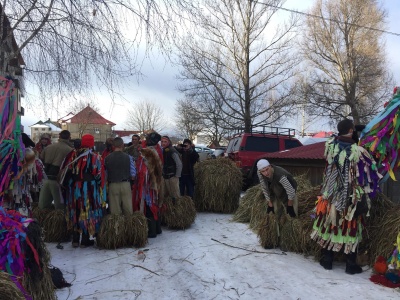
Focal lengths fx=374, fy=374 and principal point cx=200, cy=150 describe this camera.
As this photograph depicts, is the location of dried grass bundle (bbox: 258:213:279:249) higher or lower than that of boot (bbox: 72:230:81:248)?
higher

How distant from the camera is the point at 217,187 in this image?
8.53 m

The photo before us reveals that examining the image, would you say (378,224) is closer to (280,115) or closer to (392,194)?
(392,194)

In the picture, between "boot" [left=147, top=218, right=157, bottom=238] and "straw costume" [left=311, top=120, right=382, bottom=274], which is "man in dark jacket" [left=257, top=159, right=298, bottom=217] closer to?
"straw costume" [left=311, top=120, right=382, bottom=274]

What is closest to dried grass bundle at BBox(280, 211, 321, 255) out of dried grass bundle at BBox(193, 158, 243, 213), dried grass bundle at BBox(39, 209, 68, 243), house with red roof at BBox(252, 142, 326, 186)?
house with red roof at BBox(252, 142, 326, 186)

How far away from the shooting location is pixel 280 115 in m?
23.9

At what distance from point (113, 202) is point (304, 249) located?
2.97m

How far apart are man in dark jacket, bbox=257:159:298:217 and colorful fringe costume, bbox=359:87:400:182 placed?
1.14m

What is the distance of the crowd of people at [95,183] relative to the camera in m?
5.73

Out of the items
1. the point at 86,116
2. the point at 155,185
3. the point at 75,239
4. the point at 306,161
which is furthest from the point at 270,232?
the point at 86,116

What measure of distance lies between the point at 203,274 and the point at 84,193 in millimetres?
2298

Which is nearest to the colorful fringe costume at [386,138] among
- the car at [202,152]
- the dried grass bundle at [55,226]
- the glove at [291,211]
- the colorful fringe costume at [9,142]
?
the glove at [291,211]

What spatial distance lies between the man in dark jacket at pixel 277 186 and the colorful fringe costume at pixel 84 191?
2487mm

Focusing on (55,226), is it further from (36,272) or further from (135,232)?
(36,272)

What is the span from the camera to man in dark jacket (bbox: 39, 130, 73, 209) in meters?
6.13
